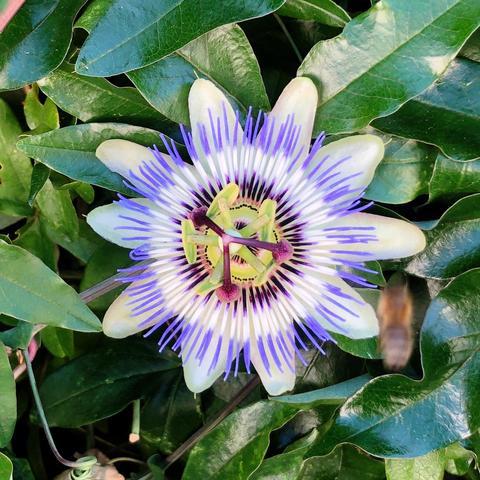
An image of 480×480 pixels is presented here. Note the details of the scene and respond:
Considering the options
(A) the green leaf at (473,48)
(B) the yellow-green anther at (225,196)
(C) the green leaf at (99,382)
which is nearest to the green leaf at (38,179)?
(B) the yellow-green anther at (225,196)

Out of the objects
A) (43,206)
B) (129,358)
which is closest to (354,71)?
(43,206)

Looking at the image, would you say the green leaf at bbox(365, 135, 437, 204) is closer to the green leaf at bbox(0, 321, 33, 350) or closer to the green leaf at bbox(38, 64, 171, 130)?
the green leaf at bbox(38, 64, 171, 130)

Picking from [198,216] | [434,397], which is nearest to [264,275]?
[198,216]

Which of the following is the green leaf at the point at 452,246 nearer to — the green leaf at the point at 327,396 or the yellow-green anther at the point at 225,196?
the green leaf at the point at 327,396

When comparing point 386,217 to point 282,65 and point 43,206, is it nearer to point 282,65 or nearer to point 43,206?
point 282,65

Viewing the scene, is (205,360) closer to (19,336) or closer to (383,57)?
(19,336)

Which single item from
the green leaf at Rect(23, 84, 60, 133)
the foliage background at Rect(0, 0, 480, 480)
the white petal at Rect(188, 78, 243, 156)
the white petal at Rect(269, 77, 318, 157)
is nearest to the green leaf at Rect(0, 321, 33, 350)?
the foliage background at Rect(0, 0, 480, 480)

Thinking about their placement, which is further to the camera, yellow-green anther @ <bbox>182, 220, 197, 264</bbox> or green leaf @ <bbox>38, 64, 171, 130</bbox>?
green leaf @ <bbox>38, 64, 171, 130</bbox>
